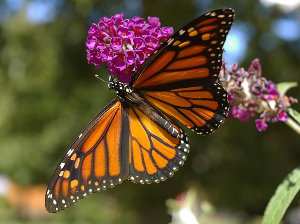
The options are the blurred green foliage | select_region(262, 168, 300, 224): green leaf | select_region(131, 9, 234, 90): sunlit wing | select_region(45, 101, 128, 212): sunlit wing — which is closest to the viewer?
select_region(131, 9, 234, 90): sunlit wing

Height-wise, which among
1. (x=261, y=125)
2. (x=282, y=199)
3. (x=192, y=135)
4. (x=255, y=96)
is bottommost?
(x=282, y=199)

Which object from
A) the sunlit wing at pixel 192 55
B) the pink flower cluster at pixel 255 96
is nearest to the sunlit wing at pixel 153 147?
the sunlit wing at pixel 192 55

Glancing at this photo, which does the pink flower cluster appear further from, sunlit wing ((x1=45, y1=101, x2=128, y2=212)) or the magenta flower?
sunlit wing ((x1=45, y1=101, x2=128, y2=212))

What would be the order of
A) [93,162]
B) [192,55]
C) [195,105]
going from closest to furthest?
[192,55] < [195,105] < [93,162]

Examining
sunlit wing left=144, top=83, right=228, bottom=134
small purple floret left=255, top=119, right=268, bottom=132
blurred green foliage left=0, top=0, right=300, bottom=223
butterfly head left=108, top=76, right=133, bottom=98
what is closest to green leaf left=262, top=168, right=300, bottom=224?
small purple floret left=255, top=119, right=268, bottom=132

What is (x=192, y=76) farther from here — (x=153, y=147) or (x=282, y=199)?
(x=282, y=199)

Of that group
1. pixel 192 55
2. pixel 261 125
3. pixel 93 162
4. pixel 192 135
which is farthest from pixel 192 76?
pixel 192 135
